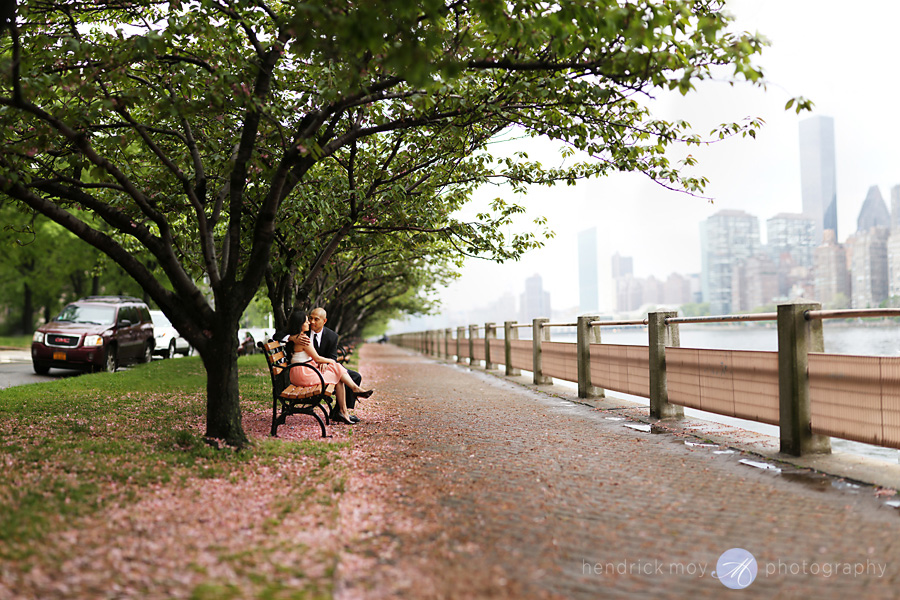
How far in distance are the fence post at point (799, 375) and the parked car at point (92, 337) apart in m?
14.5

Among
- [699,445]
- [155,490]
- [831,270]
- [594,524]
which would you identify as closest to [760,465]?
[699,445]

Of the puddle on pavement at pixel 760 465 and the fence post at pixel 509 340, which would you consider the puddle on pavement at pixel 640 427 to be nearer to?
the puddle on pavement at pixel 760 465

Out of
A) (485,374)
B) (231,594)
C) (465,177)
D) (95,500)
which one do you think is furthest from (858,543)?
(485,374)

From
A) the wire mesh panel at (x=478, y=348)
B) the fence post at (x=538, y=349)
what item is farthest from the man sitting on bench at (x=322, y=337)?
the wire mesh panel at (x=478, y=348)

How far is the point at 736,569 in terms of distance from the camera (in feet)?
10.8

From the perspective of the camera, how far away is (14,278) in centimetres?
3581

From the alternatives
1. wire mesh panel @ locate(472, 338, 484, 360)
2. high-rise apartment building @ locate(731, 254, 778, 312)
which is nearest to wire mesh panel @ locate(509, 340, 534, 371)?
wire mesh panel @ locate(472, 338, 484, 360)

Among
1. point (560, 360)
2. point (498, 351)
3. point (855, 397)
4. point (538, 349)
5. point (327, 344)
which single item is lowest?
point (498, 351)

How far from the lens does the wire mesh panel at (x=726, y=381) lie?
20.6ft

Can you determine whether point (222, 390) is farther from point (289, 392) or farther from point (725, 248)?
point (725, 248)

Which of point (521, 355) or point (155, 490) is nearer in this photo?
point (155, 490)

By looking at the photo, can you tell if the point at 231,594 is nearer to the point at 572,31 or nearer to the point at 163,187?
the point at 572,31

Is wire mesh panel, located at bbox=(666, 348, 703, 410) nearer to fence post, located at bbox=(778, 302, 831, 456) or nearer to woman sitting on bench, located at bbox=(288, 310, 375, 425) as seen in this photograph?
fence post, located at bbox=(778, 302, 831, 456)

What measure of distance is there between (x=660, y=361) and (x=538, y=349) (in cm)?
594
